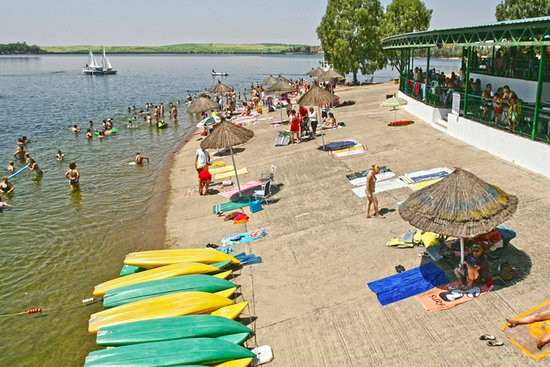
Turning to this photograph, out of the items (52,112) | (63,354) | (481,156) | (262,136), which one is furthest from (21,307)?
(52,112)

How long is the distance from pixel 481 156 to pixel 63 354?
15000 mm

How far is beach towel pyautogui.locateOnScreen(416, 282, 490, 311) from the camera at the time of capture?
827 cm

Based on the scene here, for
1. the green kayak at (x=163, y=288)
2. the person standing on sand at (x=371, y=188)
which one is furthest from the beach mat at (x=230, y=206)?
the green kayak at (x=163, y=288)

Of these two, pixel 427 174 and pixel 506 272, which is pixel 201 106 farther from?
pixel 506 272

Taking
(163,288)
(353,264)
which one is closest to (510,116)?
(353,264)

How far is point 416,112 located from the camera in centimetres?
2494

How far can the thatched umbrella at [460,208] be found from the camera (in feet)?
26.5

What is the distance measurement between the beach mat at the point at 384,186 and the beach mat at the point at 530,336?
7319 mm

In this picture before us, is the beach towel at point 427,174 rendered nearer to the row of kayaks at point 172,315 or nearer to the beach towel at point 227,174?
the row of kayaks at point 172,315

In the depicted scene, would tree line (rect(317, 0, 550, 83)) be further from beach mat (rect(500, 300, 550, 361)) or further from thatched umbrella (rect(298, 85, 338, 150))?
beach mat (rect(500, 300, 550, 361))

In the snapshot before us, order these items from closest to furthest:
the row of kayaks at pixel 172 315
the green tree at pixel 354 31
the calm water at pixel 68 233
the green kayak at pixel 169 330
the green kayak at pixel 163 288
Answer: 1. the row of kayaks at pixel 172 315
2. the green kayak at pixel 169 330
3. the green kayak at pixel 163 288
4. the calm water at pixel 68 233
5. the green tree at pixel 354 31

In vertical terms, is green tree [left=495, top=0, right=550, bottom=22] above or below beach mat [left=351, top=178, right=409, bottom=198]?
above

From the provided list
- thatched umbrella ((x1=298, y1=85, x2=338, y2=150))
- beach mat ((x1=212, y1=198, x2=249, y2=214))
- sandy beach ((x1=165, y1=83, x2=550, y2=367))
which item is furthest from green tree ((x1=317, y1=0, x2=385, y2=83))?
beach mat ((x1=212, y1=198, x2=249, y2=214))

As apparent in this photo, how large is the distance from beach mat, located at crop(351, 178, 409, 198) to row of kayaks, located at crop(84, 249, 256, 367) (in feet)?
17.8
